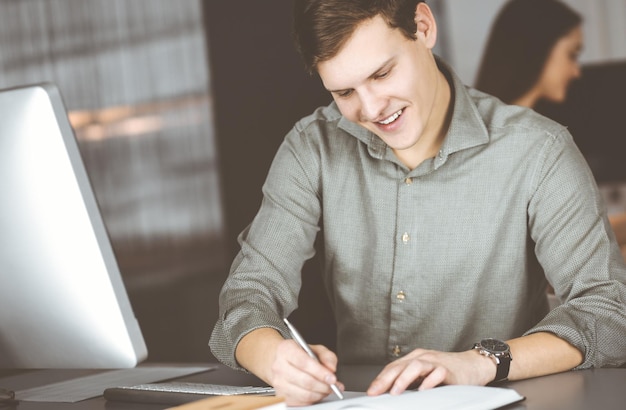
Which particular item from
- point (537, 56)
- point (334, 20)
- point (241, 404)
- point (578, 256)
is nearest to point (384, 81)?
point (334, 20)

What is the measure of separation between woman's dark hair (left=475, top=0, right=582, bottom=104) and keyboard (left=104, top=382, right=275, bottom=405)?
9.06 feet

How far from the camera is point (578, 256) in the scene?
1572mm

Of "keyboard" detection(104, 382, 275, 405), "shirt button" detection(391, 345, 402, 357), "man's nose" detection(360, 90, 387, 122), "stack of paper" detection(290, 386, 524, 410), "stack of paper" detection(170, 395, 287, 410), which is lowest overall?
"shirt button" detection(391, 345, 402, 357)

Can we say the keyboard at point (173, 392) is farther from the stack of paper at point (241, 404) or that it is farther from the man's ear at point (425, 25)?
the man's ear at point (425, 25)

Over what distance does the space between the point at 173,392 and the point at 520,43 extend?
10.0ft

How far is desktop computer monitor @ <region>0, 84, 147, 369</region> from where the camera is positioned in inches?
47.6

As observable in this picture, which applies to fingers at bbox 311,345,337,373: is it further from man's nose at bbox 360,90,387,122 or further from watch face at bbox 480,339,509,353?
man's nose at bbox 360,90,387,122

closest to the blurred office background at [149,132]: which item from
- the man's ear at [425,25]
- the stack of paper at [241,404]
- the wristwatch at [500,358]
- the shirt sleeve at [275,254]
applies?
the shirt sleeve at [275,254]

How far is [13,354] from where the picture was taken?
141 centimetres

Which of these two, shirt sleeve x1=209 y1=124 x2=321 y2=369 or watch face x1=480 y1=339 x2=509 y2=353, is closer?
watch face x1=480 y1=339 x2=509 y2=353

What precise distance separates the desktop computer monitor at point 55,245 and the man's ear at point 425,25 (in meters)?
0.80

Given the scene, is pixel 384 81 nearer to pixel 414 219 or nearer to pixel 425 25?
pixel 425 25

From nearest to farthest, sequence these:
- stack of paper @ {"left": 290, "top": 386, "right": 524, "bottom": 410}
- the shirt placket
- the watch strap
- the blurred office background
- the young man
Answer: stack of paper @ {"left": 290, "top": 386, "right": 524, "bottom": 410} → the watch strap → the young man → the shirt placket → the blurred office background

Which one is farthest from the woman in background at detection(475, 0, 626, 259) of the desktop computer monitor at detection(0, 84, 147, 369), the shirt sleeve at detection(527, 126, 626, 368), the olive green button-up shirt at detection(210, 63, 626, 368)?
the desktop computer monitor at detection(0, 84, 147, 369)
